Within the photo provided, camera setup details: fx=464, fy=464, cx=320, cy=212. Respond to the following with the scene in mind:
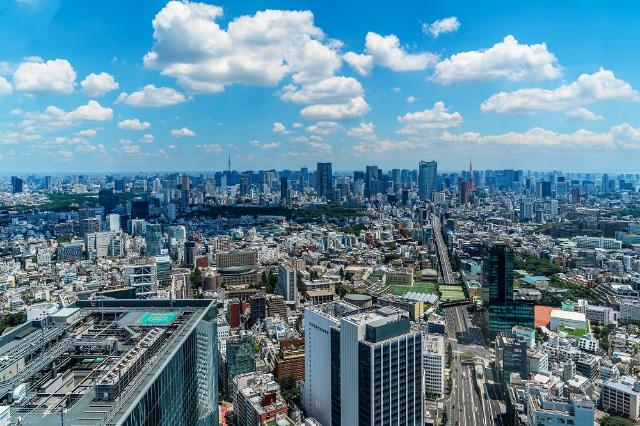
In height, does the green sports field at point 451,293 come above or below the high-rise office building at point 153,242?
below

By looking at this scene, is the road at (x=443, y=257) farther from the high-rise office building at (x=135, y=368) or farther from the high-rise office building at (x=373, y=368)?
the high-rise office building at (x=135, y=368)

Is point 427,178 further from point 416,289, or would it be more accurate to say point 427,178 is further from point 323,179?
point 416,289

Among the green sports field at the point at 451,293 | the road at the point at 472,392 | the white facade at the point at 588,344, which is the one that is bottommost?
the road at the point at 472,392

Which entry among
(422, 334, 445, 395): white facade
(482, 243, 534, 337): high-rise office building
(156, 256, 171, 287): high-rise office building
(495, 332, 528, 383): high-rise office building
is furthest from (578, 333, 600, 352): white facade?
(156, 256, 171, 287): high-rise office building

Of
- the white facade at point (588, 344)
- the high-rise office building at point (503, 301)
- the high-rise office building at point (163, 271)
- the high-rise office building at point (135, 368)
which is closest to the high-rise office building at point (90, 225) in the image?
the high-rise office building at point (163, 271)

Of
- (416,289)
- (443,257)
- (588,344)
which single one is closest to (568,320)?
(588,344)

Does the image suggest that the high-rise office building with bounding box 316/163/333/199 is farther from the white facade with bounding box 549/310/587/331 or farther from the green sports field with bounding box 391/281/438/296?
→ the white facade with bounding box 549/310/587/331
